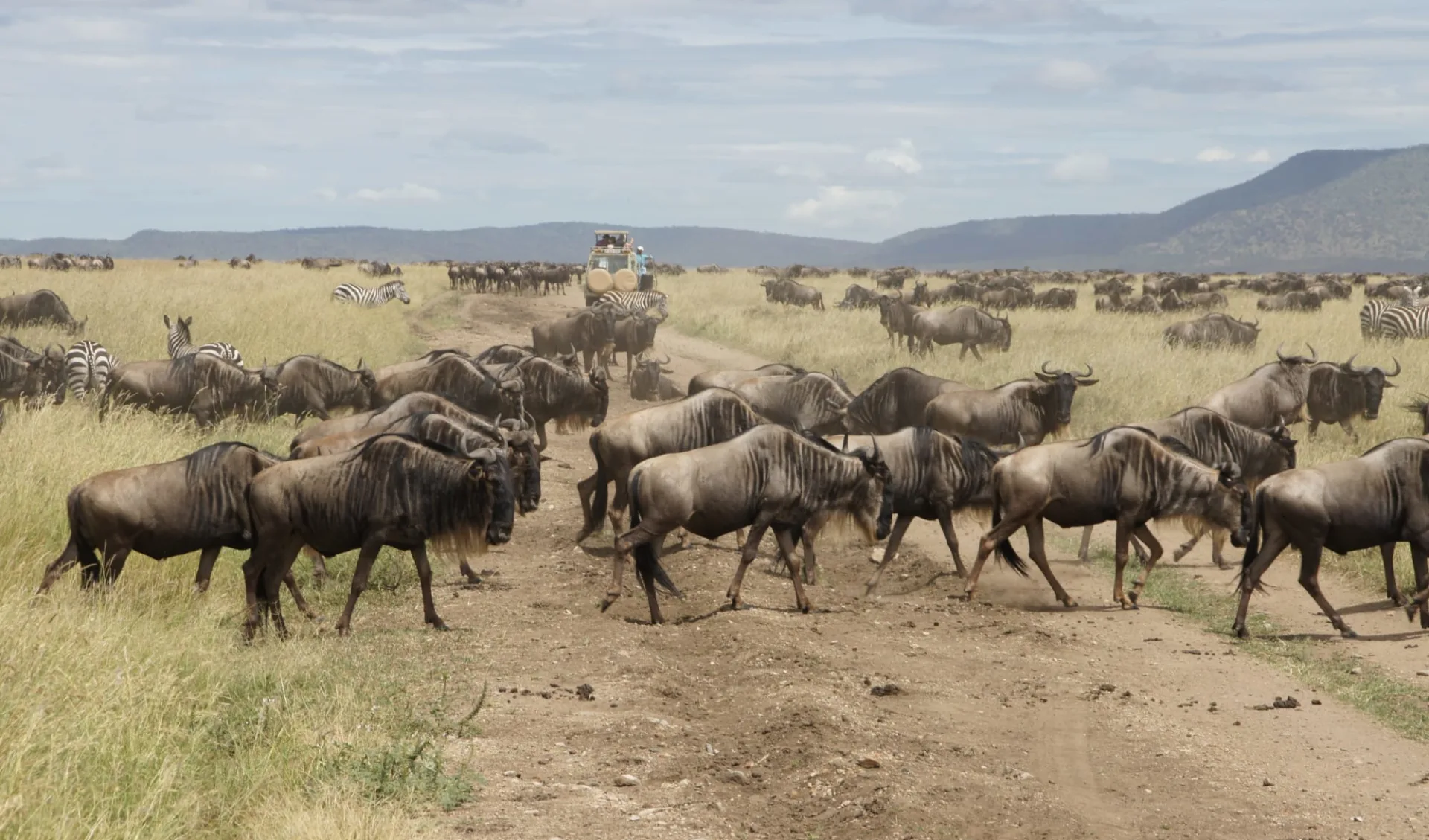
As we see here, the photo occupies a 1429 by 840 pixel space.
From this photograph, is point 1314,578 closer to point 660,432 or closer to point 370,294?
point 660,432

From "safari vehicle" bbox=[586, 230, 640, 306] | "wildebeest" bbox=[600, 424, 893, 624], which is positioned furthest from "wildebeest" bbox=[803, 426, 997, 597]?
"safari vehicle" bbox=[586, 230, 640, 306]

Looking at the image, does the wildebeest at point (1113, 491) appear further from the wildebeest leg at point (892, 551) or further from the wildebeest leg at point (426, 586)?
the wildebeest leg at point (426, 586)

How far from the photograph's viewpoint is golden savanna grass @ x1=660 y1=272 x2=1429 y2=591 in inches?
652

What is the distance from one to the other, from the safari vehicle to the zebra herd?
57.6 feet

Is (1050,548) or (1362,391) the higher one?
(1362,391)

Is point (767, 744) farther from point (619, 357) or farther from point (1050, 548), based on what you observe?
point (619, 357)

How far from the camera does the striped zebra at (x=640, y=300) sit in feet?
113

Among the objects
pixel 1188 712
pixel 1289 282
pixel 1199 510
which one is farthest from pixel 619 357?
pixel 1289 282

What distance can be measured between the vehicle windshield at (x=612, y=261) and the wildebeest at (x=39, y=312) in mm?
20774

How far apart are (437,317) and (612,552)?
84.0ft

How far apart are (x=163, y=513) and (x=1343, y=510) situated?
7.23 meters

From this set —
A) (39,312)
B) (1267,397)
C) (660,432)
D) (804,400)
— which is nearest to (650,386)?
(804,400)

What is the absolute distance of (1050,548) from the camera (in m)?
12.4

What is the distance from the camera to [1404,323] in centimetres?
2644
